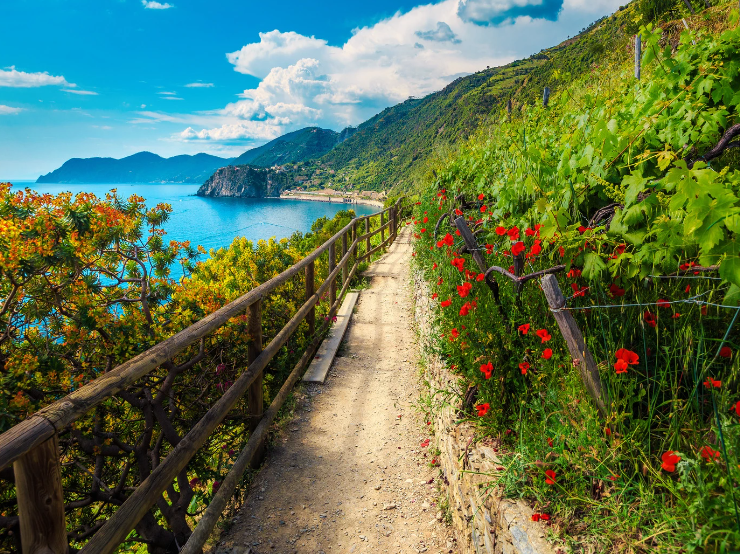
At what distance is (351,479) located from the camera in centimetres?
284

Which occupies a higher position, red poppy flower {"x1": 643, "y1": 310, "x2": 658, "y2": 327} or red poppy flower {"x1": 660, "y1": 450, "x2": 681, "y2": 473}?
red poppy flower {"x1": 643, "y1": 310, "x2": 658, "y2": 327}

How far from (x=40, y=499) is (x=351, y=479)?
211 cm

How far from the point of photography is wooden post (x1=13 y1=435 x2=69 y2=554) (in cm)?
103

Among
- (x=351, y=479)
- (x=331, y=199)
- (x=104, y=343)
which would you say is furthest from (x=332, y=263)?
(x=331, y=199)

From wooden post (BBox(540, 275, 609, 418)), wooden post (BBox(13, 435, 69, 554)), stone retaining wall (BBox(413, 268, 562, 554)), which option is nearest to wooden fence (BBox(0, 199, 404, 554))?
wooden post (BBox(13, 435, 69, 554))

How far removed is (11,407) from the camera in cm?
173

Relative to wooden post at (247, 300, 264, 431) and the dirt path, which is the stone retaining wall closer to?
the dirt path

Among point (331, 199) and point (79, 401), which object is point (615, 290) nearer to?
point (79, 401)

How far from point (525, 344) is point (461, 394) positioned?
0.73 m

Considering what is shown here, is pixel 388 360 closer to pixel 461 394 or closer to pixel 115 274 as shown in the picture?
pixel 461 394

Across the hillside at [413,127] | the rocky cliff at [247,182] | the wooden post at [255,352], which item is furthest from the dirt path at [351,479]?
the rocky cliff at [247,182]

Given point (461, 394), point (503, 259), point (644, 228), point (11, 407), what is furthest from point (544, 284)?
point (11, 407)

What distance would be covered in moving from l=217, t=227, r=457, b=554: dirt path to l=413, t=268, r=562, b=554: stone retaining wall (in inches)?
8.8

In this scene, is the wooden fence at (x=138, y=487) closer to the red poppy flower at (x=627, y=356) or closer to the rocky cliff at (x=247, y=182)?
the red poppy flower at (x=627, y=356)
